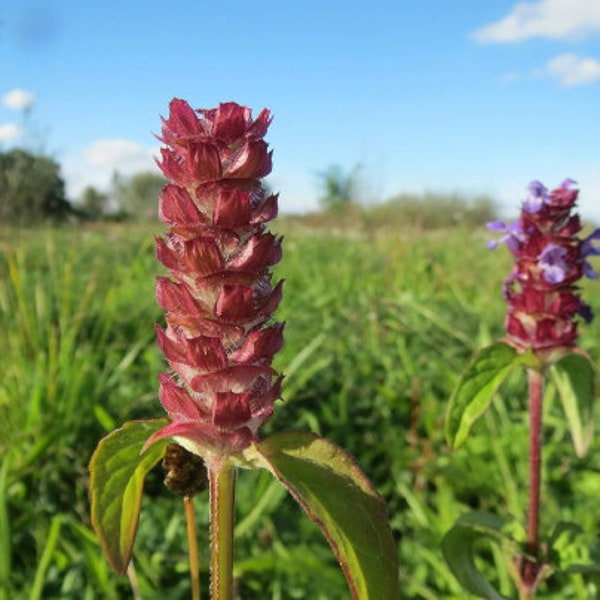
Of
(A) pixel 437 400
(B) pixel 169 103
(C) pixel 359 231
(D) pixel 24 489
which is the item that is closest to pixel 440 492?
(A) pixel 437 400

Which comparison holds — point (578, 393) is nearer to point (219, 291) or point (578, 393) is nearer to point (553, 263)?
point (553, 263)

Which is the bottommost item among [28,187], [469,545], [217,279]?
[469,545]

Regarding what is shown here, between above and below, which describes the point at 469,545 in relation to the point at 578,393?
below

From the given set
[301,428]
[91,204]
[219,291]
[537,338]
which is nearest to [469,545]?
[537,338]

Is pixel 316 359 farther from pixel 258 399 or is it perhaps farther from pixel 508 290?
pixel 258 399

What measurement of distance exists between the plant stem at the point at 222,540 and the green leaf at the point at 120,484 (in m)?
0.08

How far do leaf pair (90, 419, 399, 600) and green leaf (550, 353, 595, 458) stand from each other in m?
0.89

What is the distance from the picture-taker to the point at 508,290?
1.38m

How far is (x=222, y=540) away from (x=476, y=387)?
0.75 m

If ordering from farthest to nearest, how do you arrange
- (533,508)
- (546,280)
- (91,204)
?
(91,204), (546,280), (533,508)

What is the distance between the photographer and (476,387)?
1248 mm

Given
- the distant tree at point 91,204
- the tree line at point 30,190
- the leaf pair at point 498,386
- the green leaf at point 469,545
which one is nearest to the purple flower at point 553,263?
the leaf pair at point 498,386

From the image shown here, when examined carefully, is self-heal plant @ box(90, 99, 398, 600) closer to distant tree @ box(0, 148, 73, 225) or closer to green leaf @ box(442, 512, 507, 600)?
green leaf @ box(442, 512, 507, 600)

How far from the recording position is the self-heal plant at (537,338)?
1.22m
